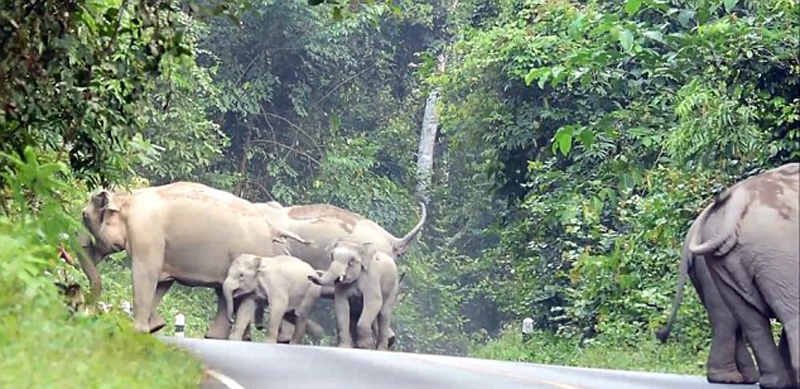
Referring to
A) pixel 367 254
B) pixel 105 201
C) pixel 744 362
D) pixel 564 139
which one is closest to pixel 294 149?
pixel 367 254

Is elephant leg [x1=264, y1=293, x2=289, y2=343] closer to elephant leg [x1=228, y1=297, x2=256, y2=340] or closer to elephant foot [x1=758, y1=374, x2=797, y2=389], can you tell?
elephant leg [x1=228, y1=297, x2=256, y2=340]

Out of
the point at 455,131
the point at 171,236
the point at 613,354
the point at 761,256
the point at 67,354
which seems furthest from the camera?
the point at 455,131

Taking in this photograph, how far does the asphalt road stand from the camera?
12.0 meters

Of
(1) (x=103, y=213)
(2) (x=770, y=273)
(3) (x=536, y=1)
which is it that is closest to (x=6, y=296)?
(2) (x=770, y=273)

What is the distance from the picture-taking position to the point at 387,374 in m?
13.1

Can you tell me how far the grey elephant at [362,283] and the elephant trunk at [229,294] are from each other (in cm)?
110

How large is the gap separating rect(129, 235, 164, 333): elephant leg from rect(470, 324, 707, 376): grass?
4.86m

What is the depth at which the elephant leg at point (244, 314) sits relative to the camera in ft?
85.8

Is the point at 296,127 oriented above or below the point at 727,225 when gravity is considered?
below

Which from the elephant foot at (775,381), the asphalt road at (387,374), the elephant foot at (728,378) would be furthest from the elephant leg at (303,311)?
the elephant foot at (775,381)

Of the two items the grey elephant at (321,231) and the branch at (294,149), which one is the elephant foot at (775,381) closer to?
the grey elephant at (321,231)

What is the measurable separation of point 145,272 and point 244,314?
5.28 ft

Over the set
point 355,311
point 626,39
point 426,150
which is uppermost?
point 626,39

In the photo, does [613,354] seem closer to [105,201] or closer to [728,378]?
[105,201]
